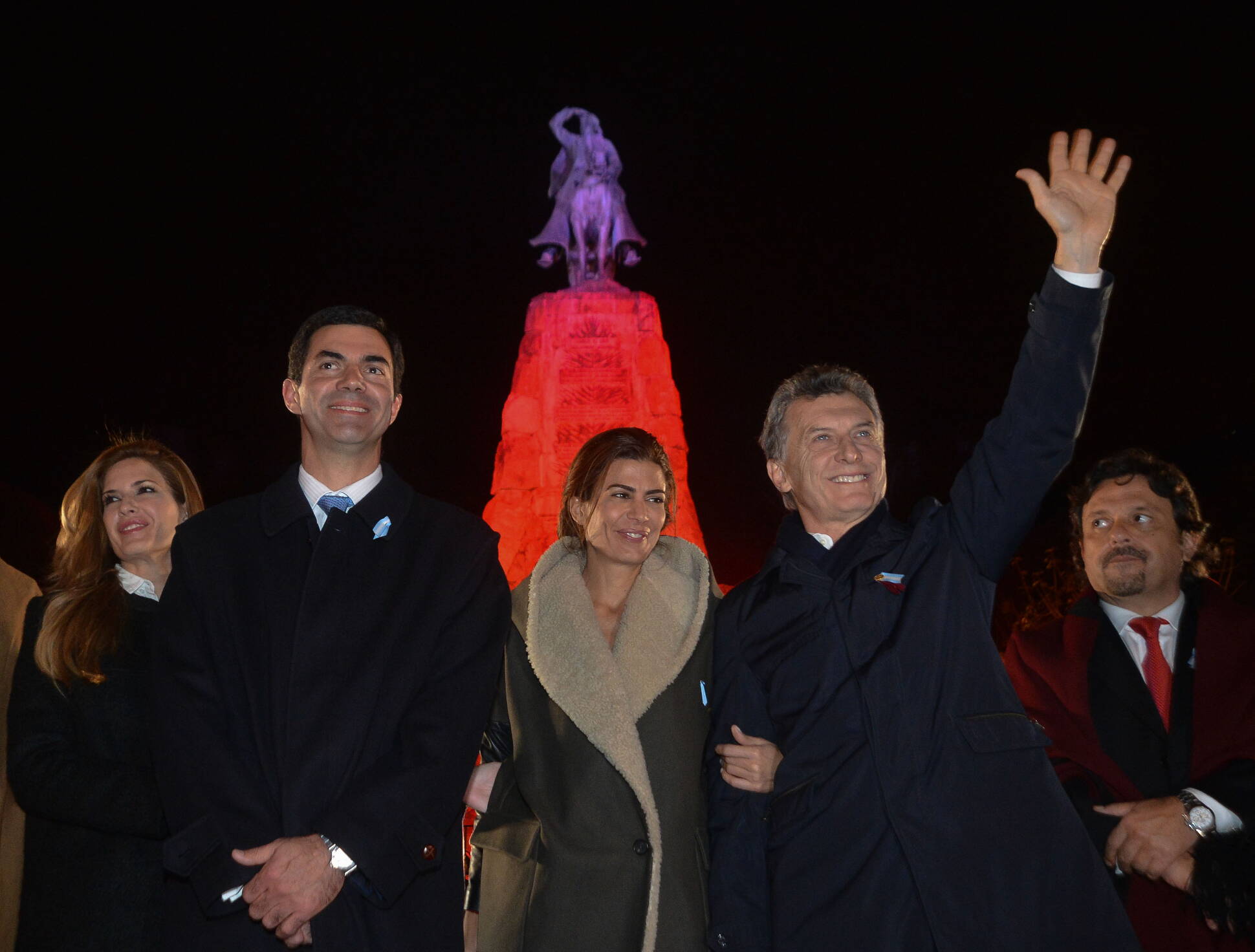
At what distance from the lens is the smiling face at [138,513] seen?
10.7ft

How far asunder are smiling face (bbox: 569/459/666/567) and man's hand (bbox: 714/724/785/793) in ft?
2.34

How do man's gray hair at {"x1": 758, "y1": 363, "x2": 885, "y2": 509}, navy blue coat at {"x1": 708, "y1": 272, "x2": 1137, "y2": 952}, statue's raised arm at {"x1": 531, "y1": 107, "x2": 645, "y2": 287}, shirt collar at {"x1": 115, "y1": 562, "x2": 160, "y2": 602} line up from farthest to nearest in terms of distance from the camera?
statue's raised arm at {"x1": 531, "y1": 107, "x2": 645, "y2": 287} → shirt collar at {"x1": 115, "y1": 562, "x2": 160, "y2": 602} → man's gray hair at {"x1": 758, "y1": 363, "x2": 885, "y2": 509} → navy blue coat at {"x1": 708, "y1": 272, "x2": 1137, "y2": 952}

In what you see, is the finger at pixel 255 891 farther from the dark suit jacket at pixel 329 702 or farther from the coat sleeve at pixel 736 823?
the coat sleeve at pixel 736 823

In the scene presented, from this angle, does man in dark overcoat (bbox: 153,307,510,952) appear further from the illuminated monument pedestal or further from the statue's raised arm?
the statue's raised arm

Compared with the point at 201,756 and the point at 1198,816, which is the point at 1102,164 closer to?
the point at 1198,816

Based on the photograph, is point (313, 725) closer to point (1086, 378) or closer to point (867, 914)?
point (867, 914)

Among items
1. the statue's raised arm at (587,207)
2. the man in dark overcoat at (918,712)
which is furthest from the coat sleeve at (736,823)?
the statue's raised arm at (587,207)

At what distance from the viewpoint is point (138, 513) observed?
3.28 metres

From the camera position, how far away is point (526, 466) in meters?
8.41

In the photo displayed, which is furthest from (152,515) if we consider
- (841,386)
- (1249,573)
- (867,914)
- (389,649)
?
(1249,573)

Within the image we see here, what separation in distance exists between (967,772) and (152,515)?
2.49m

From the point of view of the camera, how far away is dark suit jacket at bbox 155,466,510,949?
2.33 m

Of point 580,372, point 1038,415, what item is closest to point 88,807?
point 1038,415

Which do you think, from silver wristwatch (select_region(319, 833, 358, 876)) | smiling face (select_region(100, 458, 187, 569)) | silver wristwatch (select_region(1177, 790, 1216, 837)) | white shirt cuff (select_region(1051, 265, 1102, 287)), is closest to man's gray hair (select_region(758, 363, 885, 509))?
white shirt cuff (select_region(1051, 265, 1102, 287))
